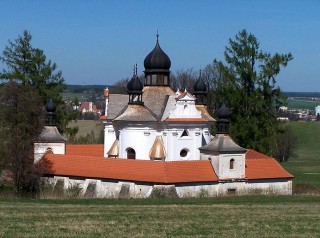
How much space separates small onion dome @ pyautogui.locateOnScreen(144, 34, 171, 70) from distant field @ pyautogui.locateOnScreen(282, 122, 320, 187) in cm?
1478

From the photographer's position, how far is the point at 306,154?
90312 millimetres

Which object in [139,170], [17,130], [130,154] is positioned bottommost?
[139,170]

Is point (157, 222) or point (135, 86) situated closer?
point (157, 222)

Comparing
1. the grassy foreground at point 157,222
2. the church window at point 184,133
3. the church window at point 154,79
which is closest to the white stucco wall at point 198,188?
the church window at point 184,133

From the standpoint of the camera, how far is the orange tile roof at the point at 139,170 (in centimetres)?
3822

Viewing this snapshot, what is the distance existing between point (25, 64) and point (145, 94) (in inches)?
603

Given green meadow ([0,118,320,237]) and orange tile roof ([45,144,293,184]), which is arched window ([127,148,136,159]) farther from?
green meadow ([0,118,320,237])

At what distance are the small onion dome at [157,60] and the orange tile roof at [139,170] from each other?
7497 mm

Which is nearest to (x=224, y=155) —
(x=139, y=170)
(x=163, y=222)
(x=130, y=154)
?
(x=139, y=170)

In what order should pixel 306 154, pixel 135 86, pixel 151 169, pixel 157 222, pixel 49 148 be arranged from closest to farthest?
pixel 157 222, pixel 151 169, pixel 135 86, pixel 49 148, pixel 306 154

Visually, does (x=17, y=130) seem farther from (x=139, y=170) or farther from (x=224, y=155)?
(x=224, y=155)

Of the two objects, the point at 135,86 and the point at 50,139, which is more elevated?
the point at 135,86

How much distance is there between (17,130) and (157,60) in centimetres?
1060

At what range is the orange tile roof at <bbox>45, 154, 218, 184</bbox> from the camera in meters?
38.2
